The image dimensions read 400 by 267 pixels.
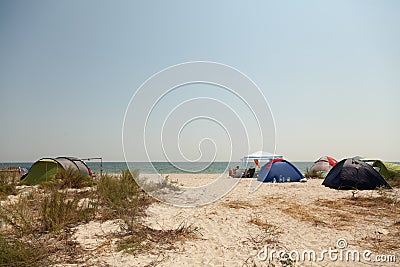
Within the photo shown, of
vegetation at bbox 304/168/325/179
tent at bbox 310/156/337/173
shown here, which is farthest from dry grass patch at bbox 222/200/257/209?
tent at bbox 310/156/337/173

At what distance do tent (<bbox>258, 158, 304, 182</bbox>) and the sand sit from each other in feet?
20.9

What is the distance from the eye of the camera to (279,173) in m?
14.5

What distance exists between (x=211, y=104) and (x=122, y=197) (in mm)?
6051

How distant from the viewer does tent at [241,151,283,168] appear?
691 inches

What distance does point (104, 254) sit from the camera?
399cm

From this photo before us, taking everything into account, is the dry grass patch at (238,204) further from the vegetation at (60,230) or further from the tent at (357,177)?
the tent at (357,177)

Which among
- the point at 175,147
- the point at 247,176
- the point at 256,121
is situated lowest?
the point at 247,176

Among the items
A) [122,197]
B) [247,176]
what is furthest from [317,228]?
[247,176]

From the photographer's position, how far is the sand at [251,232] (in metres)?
3.90

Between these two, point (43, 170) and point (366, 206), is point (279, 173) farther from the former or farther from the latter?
point (43, 170)

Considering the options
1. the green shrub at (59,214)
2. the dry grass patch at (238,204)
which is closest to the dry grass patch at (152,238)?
the green shrub at (59,214)

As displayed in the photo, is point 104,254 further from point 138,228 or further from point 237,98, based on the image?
point 237,98

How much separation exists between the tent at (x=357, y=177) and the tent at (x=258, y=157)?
238 inches

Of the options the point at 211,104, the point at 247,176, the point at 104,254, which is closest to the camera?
the point at 104,254
